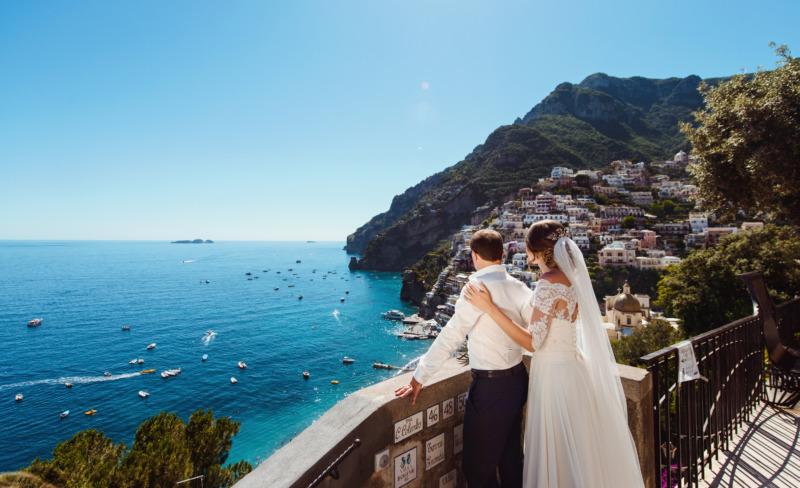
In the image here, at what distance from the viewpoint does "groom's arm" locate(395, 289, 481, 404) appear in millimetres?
2318

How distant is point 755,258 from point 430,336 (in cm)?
3384

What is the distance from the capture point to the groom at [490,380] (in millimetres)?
2338

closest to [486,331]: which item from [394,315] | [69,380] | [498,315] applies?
[498,315]

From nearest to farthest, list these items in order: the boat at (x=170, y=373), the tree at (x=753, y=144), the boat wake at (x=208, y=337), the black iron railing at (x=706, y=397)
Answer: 1. the black iron railing at (x=706, y=397)
2. the tree at (x=753, y=144)
3. the boat at (x=170, y=373)
4. the boat wake at (x=208, y=337)

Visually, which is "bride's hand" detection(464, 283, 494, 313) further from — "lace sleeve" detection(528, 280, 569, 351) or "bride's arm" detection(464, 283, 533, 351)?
"lace sleeve" detection(528, 280, 569, 351)

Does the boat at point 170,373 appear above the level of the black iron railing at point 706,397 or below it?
below

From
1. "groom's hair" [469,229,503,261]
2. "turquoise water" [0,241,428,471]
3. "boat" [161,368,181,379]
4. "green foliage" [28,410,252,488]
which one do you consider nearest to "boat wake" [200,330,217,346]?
"turquoise water" [0,241,428,471]

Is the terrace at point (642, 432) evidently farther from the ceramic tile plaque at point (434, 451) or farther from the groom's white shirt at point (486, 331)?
the groom's white shirt at point (486, 331)

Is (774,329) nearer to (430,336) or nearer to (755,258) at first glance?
(755,258)

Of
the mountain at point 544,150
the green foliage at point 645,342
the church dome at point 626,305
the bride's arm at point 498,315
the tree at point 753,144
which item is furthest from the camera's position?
the mountain at point 544,150

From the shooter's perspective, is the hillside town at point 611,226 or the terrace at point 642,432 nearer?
the terrace at point 642,432

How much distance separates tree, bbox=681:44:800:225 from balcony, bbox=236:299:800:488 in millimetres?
2897

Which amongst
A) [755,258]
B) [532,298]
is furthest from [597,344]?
[755,258]

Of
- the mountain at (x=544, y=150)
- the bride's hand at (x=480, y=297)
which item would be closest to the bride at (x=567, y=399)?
the bride's hand at (x=480, y=297)
